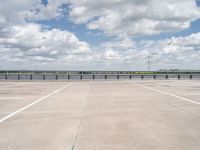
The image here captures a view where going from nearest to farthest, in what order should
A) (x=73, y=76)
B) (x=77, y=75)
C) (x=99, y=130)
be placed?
(x=99, y=130), (x=77, y=75), (x=73, y=76)

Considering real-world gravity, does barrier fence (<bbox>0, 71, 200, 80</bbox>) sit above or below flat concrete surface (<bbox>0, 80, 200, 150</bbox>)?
above

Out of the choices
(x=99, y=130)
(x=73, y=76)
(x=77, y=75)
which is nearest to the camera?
(x=99, y=130)

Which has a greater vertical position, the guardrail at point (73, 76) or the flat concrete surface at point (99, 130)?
the guardrail at point (73, 76)

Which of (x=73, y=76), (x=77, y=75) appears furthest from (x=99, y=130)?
(x=73, y=76)

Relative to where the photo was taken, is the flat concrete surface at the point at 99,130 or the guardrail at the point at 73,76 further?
the guardrail at the point at 73,76

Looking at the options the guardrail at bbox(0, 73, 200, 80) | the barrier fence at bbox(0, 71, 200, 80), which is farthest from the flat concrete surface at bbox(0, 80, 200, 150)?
the guardrail at bbox(0, 73, 200, 80)

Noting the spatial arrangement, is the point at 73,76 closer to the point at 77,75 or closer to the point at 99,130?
the point at 77,75

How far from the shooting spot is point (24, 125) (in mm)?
7730

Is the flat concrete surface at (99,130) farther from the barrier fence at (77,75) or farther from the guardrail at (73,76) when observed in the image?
the guardrail at (73,76)

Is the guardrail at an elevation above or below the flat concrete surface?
above

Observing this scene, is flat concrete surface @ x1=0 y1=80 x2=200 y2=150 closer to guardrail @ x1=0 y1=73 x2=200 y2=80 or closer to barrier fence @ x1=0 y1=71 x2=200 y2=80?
barrier fence @ x1=0 y1=71 x2=200 y2=80

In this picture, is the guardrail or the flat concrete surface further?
the guardrail

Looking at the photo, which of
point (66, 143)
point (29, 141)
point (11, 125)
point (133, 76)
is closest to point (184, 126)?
point (66, 143)

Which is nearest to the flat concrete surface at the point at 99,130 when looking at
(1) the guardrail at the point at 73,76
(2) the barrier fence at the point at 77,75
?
(2) the barrier fence at the point at 77,75
